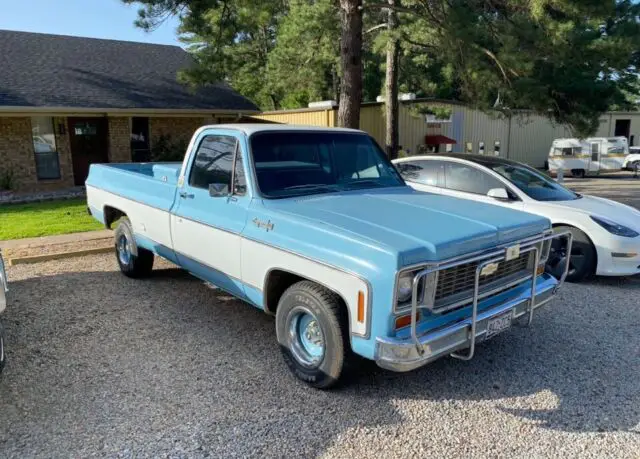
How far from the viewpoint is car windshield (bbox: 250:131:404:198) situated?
442cm

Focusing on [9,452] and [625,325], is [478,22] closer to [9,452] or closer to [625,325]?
[625,325]

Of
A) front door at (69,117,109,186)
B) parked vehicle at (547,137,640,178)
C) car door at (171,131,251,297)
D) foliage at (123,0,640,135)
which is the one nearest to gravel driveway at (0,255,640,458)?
car door at (171,131,251,297)

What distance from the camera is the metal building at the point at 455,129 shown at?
66.8ft

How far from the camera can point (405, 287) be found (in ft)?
10.5

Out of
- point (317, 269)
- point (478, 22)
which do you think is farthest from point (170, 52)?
point (317, 269)

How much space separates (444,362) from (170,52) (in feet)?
64.6

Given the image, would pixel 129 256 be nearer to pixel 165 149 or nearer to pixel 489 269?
pixel 489 269

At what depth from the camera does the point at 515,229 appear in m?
3.79

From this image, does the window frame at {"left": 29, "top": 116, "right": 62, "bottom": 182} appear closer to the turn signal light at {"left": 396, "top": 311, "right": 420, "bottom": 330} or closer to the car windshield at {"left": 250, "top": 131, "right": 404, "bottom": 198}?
the car windshield at {"left": 250, "top": 131, "right": 404, "bottom": 198}

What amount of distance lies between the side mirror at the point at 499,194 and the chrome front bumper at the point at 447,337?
2916 mm

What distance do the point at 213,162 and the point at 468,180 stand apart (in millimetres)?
4082

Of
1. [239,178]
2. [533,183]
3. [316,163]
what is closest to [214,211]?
[239,178]

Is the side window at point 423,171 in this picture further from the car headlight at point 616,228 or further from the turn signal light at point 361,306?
the turn signal light at point 361,306

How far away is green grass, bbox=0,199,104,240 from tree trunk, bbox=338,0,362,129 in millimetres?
5414
